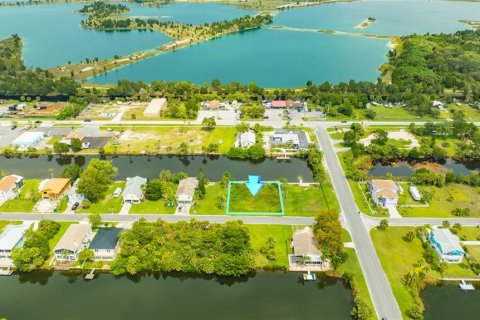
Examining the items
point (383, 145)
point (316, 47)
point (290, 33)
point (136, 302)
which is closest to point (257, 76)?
point (316, 47)

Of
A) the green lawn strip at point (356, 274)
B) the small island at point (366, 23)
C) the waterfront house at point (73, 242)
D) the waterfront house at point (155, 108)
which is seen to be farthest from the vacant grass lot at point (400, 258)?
the small island at point (366, 23)

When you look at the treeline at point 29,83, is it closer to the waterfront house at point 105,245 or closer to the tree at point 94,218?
the tree at point 94,218

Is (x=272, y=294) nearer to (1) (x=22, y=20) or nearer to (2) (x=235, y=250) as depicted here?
(2) (x=235, y=250)

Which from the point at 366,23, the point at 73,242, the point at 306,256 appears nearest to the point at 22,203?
the point at 73,242

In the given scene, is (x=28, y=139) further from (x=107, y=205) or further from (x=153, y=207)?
(x=153, y=207)

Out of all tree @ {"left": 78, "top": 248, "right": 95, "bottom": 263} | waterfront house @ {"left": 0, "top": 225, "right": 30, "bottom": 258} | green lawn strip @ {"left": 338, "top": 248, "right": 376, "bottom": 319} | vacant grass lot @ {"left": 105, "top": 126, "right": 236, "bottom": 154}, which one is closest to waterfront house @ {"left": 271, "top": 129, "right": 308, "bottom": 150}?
vacant grass lot @ {"left": 105, "top": 126, "right": 236, "bottom": 154}

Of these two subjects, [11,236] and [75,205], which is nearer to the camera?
[11,236]
